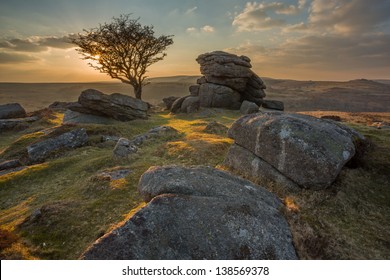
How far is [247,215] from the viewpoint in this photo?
8.16 metres

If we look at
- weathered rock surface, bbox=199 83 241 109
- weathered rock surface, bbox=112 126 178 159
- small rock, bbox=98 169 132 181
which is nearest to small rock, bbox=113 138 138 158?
weathered rock surface, bbox=112 126 178 159

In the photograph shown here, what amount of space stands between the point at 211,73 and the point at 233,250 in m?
43.4

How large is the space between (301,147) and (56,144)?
66.3 feet

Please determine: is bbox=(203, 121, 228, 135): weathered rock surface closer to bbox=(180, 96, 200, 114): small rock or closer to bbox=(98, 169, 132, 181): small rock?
bbox=(98, 169, 132, 181): small rock

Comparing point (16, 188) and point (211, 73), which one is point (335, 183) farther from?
point (211, 73)

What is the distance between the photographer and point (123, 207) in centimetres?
1166

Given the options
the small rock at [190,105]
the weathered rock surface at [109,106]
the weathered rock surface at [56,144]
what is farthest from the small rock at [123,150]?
the small rock at [190,105]

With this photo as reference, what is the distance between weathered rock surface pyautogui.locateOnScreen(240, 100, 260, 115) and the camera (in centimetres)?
4375

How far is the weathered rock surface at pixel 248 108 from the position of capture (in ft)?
144

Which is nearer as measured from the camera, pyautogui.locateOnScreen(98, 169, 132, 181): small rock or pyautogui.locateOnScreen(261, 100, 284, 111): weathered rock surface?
pyautogui.locateOnScreen(98, 169, 132, 181): small rock

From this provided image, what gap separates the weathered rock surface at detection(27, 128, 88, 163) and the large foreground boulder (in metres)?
16.4

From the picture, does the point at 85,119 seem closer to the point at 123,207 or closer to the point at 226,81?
the point at 226,81

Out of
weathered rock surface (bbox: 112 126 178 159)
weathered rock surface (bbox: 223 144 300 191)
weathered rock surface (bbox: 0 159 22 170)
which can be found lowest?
weathered rock surface (bbox: 0 159 22 170)
